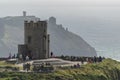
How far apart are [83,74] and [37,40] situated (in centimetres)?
1576

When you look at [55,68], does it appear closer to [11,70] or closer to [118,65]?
[11,70]

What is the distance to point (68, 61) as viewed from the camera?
371 ft

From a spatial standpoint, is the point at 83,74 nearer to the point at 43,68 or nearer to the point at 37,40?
the point at 43,68

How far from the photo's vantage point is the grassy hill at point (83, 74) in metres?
95.2

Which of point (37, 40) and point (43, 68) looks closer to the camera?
point (43, 68)

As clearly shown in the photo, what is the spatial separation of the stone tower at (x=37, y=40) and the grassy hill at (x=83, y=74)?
1097cm

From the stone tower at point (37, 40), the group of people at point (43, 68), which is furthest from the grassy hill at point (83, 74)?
the stone tower at point (37, 40)

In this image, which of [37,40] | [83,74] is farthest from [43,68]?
[37,40]

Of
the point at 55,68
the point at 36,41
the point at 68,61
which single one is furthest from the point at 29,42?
the point at 55,68

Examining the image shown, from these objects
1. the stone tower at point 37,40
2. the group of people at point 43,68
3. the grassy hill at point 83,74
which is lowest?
the grassy hill at point 83,74

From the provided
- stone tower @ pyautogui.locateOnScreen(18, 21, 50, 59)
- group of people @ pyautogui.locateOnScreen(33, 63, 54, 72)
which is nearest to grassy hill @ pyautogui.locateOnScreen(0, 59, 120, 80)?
group of people @ pyautogui.locateOnScreen(33, 63, 54, 72)

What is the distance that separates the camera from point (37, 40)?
116m

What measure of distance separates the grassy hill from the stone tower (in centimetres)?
1097

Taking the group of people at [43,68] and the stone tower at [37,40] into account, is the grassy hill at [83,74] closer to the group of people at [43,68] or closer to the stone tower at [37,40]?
the group of people at [43,68]
